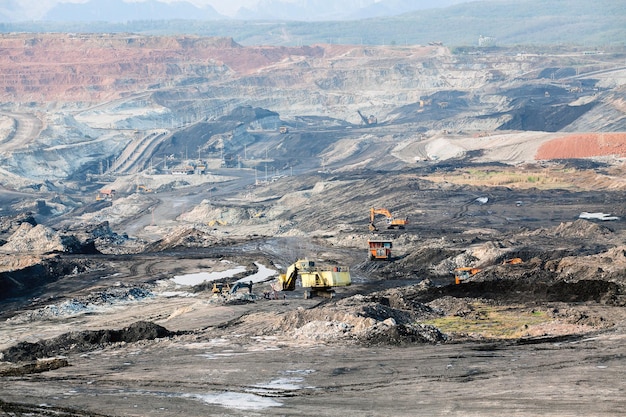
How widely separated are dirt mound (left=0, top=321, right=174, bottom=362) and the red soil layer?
2503 inches

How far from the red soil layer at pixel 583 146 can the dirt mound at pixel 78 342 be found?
63.6 metres

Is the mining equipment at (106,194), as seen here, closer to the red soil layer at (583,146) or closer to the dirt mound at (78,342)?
the red soil layer at (583,146)

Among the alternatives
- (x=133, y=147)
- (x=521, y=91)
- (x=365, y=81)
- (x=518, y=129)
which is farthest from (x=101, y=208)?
(x=365, y=81)

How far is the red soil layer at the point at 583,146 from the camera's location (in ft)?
286

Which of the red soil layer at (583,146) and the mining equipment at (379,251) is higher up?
the mining equipment at (379,251)

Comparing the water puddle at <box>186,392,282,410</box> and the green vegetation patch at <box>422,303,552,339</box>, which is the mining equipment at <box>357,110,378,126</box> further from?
the water puddle at <box>186,392,282,410</box>

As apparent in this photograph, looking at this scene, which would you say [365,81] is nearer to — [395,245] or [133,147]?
[133,147]

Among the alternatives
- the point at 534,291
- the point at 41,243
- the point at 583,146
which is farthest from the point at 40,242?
the point at 583,146

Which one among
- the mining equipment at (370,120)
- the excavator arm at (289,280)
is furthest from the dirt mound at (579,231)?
the mining equipment at (370,120)

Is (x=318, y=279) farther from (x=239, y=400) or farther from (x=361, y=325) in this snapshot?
(x=239, y=400)

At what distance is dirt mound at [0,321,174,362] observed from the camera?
92.3ft

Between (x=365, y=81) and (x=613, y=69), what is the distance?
44.3 m

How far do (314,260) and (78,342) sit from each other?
70.1 ft

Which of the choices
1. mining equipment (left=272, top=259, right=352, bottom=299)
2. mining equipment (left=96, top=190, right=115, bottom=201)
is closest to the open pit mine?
mining equipment (left=272, top=259, right=352, bottom=299)
